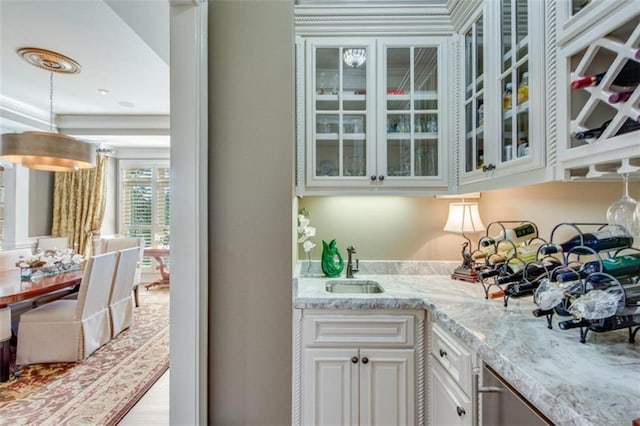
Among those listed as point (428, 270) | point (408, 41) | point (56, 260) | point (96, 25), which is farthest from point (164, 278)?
point (408, 41)

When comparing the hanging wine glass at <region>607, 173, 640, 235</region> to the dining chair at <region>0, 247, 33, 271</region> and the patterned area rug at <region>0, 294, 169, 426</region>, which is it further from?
the dining chair at <region>0, 247, 33, 271</region>

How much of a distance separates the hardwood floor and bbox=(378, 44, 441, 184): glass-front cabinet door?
2213 millimetres

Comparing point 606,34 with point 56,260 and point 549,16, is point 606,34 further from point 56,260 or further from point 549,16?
point 56,260

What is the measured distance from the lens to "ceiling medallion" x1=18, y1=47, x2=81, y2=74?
2738mm

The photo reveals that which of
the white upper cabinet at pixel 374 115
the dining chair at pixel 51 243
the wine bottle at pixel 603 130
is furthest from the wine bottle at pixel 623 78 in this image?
the dining chair at pixel 51 243

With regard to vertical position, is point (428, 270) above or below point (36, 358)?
above

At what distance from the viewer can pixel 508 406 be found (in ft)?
2.97

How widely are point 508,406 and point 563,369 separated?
0.20 meters

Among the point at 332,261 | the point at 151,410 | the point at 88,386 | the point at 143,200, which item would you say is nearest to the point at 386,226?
the point at 332,261

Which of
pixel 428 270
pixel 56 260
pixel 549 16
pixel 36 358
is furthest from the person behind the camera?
pixel 56 260

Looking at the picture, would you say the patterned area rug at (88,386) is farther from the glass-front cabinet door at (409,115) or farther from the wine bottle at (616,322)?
the wine bottle at (616,322)

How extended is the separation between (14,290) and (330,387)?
2.72 metres

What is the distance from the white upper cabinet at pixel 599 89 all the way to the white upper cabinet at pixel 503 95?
0.39ft

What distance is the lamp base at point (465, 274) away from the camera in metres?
1.96
